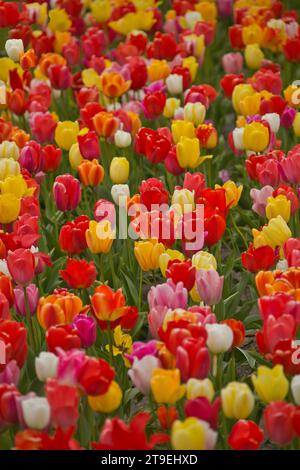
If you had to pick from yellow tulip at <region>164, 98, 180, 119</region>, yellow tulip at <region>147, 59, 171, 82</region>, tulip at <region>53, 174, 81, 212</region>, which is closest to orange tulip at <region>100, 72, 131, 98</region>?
yellow tulip at <region>164, 98, 180, 119</region>

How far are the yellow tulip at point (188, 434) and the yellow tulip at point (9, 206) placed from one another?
4.95 feet

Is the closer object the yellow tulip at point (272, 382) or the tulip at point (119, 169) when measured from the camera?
the yellow tulip at point (272, 382)

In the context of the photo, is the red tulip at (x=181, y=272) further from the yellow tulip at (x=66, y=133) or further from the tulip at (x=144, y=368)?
the yellow tulip at (x=66, y=133)

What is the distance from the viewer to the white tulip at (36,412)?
2.68 meters

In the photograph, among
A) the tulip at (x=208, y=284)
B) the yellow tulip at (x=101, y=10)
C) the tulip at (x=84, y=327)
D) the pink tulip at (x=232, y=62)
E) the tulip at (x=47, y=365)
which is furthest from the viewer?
the yellow tulip at (x=101, y=10)

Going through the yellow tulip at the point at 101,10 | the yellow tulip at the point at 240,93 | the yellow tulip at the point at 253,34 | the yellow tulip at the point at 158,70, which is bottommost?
the yellow tulip at the point at 240,93

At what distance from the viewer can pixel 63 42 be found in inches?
253

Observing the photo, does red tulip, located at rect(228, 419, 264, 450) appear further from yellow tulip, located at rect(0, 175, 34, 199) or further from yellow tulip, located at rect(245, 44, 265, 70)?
yellow tulip, located at rect(245, 44, 265, 70)

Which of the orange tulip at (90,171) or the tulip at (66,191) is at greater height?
the orange tulip at (90,171)

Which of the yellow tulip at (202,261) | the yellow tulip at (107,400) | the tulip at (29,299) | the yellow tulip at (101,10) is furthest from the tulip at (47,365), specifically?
the yellow tulip at (101,10)

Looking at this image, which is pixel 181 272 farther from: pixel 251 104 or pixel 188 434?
pixel 251 104

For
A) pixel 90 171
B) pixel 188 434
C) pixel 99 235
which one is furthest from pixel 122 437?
pixel 90 171

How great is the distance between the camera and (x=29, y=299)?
3.48m
